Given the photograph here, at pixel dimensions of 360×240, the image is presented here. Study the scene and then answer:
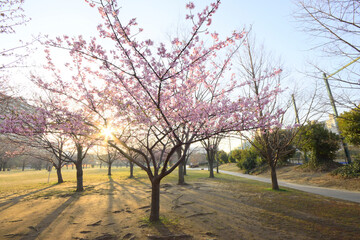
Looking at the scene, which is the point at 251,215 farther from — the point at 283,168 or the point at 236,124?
the point at 283,168

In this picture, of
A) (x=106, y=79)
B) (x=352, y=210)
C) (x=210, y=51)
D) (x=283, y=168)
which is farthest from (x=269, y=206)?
(x=283, y=168)

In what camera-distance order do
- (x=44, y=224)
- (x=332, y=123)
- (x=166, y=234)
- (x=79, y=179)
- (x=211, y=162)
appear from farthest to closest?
(x=211, y=162) → (x=332, y=123) → (x=79, y=179) → (x=44, y=224) → (x=166, y=234)

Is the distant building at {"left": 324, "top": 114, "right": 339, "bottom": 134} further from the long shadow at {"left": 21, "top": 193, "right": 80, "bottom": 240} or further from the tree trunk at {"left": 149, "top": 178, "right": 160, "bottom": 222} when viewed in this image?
the long shadow at {"left": 21, "top": 193, "right": 80, "bottom": 240}

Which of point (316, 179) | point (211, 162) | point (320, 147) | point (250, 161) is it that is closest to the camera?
point (316, 179)

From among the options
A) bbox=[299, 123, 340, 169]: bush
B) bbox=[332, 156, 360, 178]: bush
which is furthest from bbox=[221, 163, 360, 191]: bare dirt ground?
bbox=[299, 123, 340, 169]: bush

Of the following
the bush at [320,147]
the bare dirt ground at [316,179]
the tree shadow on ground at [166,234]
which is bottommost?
the bare dirt ground at [316,179]

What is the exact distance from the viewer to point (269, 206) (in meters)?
7.03

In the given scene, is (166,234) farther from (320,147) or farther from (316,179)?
(320,147)

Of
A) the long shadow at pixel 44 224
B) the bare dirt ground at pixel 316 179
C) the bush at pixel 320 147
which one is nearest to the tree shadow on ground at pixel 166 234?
the long shadow at pixel 44 224

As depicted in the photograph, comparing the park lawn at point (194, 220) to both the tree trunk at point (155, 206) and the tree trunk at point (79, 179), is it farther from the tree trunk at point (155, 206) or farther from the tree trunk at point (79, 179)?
the tree trunk at point (79, 179)

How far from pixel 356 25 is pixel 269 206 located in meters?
6.67

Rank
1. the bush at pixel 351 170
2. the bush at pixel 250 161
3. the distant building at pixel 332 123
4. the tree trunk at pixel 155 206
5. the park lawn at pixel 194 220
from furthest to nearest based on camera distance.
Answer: the bush at pixel 250 161, the bush at pixel 351 170, the distant building at pixel 332 123, the tree trunk at pixel 155 206, the park lawn at pixel 194 220

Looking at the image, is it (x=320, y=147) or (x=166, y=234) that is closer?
(x=166, y=234)

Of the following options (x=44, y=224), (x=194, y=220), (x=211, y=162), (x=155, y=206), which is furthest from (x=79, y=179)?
(x=211, y=162)
